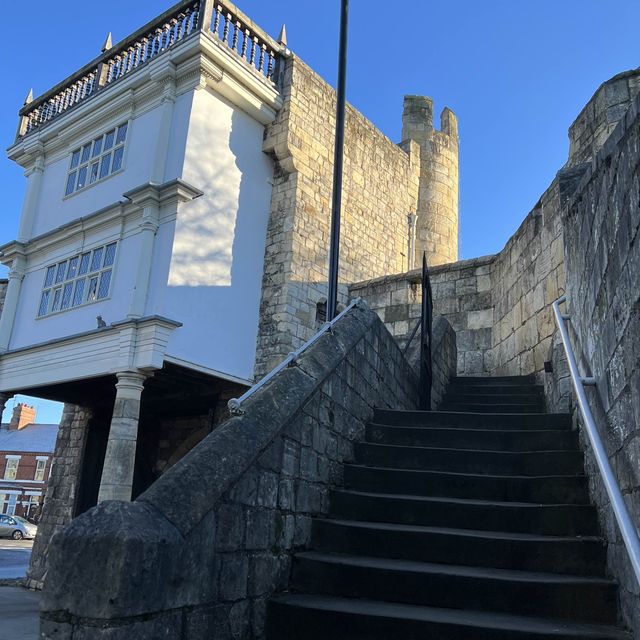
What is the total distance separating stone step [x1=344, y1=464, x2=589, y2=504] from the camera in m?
3.84

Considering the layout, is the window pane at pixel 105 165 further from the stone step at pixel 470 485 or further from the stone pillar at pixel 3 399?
the stone step at pixel 470 485

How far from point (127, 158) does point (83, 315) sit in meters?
3.44

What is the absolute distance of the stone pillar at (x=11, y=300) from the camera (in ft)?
45.3

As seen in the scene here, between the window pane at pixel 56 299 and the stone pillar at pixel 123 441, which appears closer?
the stone pillar at pixel 123 441

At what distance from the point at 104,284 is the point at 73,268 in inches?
57.4

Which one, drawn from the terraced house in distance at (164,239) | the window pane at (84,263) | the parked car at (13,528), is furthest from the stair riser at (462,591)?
the parked car at (13,528)

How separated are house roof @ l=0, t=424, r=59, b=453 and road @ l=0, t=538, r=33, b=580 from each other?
14203 mm

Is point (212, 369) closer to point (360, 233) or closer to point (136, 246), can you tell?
point (136, 246)

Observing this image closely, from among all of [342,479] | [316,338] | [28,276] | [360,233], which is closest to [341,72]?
[316,338]

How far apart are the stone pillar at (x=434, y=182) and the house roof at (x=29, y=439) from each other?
33.5 metres

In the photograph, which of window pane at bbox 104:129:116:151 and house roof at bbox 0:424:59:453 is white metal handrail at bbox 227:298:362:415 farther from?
house roof at bbox 0:424:59:453

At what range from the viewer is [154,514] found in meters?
2.36

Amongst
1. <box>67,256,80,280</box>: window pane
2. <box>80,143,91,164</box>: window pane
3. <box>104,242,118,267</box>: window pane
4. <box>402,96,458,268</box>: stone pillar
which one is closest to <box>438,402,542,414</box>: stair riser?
<box>104,242,118,267</box>: window pane

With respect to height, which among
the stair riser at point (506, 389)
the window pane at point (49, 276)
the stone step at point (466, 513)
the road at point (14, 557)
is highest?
the window pane at point (49, 276)
